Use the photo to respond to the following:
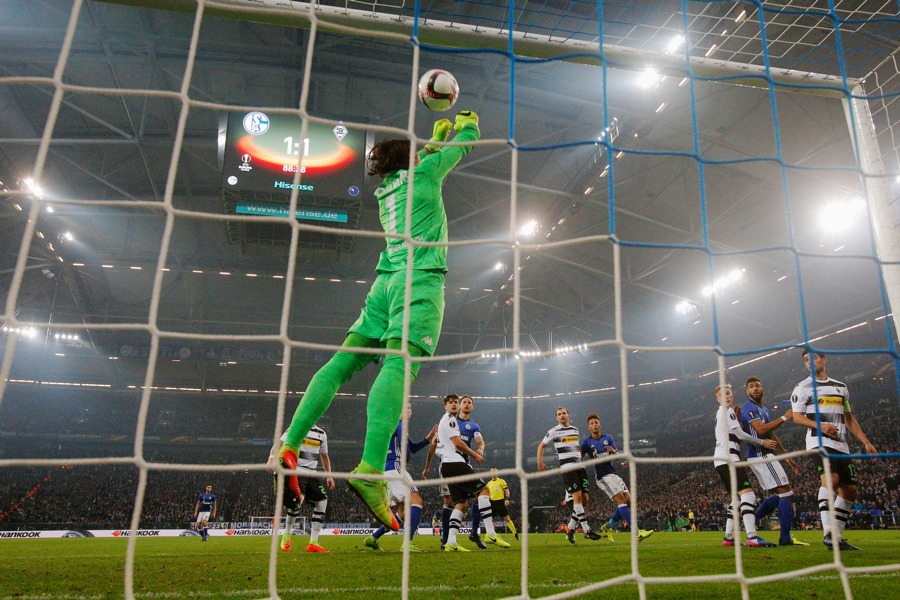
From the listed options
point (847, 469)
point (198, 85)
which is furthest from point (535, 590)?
point (198, 85)

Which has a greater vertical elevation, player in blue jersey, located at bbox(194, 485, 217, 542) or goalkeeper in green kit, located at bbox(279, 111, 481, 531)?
goalkeeper in green kit, located at bbox(279, 111, 481, 531)

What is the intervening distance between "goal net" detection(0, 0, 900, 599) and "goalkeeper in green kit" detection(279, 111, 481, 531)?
163 mm

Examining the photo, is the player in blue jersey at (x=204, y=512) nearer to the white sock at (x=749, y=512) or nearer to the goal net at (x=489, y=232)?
the goal net at (x=489, y=232)

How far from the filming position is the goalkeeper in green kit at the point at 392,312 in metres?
2.45

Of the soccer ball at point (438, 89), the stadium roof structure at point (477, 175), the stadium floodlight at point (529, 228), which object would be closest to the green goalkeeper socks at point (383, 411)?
the stadium roof structure at point (477, 175)

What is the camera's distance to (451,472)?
6586mm

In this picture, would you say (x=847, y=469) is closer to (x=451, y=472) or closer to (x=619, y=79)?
(x=451, y=472)

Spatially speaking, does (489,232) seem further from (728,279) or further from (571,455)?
(571,455)

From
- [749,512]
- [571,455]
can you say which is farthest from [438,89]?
[571,455]

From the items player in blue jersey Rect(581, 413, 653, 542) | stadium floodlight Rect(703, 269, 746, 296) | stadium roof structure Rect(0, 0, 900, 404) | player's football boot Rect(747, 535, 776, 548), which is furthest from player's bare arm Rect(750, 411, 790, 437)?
stadium floodlight Rect(703, 269, 746, 296)

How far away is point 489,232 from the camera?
1780 centimetres

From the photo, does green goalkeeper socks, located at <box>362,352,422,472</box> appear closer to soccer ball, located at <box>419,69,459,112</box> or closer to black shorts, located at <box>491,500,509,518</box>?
soccer ball, located at <box>419,69,459,112</box>

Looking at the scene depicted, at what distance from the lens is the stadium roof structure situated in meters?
6.98

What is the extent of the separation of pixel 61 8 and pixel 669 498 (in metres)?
21.7
